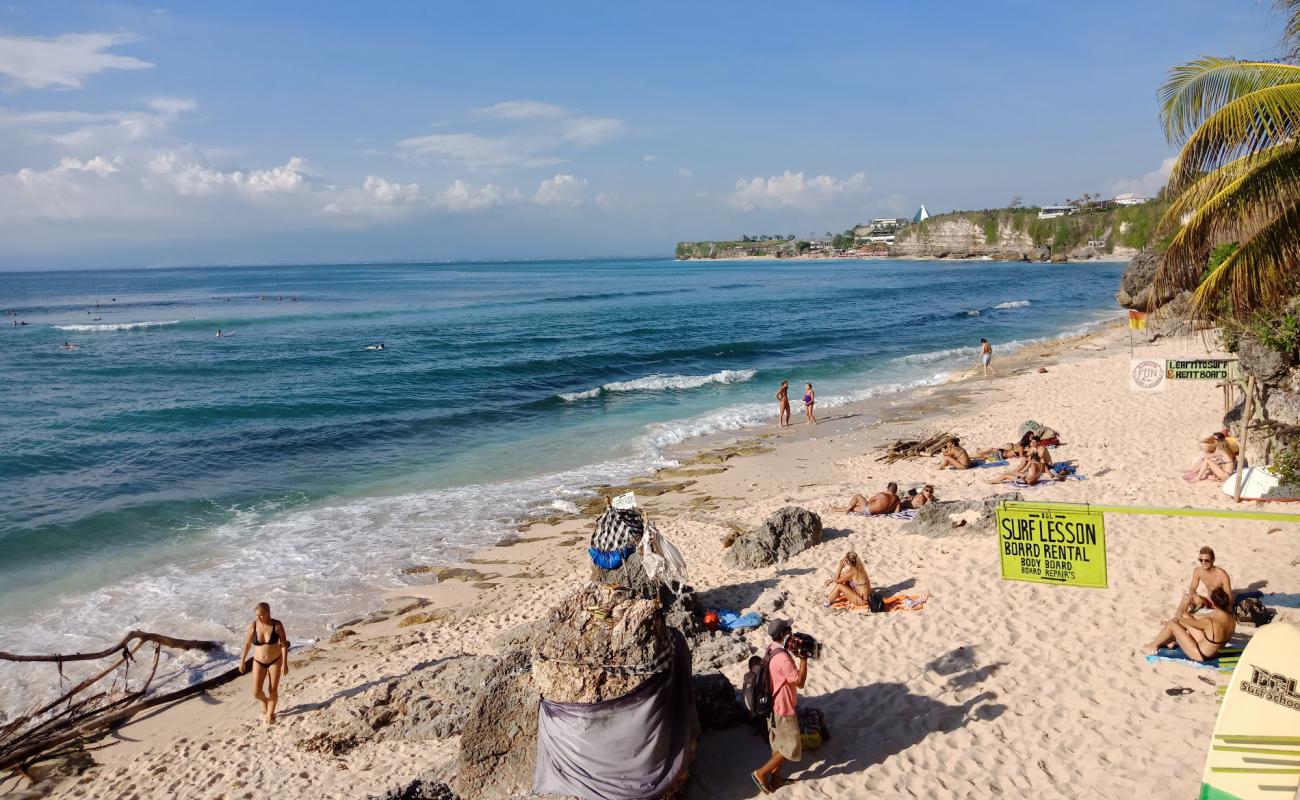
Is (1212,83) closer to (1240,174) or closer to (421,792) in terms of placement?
(1240,174)

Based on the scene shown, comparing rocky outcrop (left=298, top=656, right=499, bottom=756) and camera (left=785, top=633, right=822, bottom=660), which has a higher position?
camera (left=785, top=633, right=822, bottom=660)

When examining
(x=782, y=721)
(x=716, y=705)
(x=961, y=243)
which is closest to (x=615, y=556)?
(x=716, y=705)

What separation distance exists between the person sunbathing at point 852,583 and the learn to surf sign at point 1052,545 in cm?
185

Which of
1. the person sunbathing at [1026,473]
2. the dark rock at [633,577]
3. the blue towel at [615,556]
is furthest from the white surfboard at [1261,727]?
the person sunbathing at [1026,473]

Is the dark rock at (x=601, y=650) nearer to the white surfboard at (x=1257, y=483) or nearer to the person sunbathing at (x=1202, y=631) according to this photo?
the person sunbathing at (x=1202, y=631)

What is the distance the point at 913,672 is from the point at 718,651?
6.56 feet

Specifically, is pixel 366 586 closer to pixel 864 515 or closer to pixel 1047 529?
pixel 864 515

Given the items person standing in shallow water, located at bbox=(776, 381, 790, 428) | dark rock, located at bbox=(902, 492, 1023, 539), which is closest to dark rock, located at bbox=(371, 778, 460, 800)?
dark rock, located at bbox=(902, 492, 1023, 539)

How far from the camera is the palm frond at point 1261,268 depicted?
6.88 m

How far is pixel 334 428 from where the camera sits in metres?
23.0

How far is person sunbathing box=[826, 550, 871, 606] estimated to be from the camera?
908 centimetres

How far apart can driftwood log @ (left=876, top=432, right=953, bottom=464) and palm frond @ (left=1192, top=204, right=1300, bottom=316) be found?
9.35 meters

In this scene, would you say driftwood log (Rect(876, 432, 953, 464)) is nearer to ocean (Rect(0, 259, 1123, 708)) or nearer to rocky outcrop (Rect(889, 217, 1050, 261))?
ocean (Rect(0, 259, 1123, 708))

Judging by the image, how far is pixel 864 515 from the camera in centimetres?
1273
